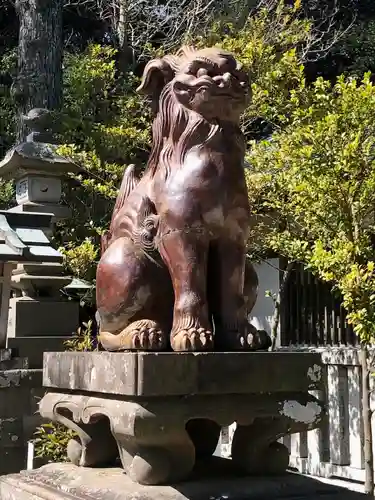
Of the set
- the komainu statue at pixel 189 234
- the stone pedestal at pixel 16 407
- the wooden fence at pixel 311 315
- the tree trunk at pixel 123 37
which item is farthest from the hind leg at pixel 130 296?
the tree trunk at pixel 123 37

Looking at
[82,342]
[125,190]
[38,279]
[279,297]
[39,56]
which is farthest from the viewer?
[39,56]

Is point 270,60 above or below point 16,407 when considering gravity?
above

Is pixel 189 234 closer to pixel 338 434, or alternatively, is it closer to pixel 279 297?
pixel 338 434

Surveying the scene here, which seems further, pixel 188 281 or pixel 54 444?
pixel 54 444

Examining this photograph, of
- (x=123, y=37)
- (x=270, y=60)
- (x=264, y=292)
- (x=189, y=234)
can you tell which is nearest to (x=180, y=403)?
(x=189, y=234)

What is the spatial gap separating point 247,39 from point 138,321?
19.0ft

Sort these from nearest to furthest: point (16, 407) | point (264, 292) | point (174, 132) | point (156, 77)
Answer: point (174, 132), point (156, 77), point (16, 407), point (264, 292)

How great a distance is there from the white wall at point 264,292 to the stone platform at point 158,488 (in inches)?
206

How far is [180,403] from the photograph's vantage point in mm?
2367

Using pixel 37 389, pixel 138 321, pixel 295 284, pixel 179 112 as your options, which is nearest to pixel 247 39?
pixel 295 284

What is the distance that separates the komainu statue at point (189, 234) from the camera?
260cm

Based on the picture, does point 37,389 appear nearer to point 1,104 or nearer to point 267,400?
point 267,400

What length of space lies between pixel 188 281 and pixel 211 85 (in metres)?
0.83

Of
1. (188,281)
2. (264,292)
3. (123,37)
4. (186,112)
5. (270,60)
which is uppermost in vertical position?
(123,37)
